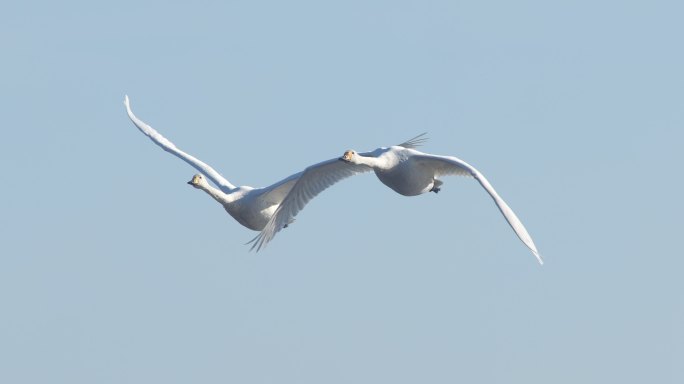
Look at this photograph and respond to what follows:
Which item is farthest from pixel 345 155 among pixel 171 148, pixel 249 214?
pixel 171 148

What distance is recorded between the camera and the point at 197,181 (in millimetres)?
62250

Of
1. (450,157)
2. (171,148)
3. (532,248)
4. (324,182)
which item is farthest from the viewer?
(171,148)

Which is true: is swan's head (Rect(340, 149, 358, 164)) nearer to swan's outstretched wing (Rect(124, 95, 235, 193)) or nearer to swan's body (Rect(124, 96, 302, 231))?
swan's body (Rect(124, 96, 302, 231))

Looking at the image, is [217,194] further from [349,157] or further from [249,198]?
[349,157]

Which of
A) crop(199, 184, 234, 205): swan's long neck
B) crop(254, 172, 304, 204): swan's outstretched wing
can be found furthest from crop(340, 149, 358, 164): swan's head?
crop(199, 184, 234, 205): swan's long neck

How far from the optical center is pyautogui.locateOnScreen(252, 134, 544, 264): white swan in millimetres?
57031

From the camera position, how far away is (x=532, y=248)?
167 ft

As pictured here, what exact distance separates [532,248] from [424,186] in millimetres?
7694

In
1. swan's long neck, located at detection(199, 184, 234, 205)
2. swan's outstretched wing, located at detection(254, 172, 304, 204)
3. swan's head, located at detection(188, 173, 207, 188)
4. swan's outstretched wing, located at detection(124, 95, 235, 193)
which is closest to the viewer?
swan's outstretched wing, located at detection(254, 172, 304, 204)

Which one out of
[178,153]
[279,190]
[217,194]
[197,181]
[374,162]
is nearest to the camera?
[374,162]

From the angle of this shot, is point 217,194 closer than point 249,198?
No

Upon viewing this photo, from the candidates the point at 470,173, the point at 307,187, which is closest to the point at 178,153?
the point at 307,187

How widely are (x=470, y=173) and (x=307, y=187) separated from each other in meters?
6.90

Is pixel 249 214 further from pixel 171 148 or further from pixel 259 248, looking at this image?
pixel 171 148
